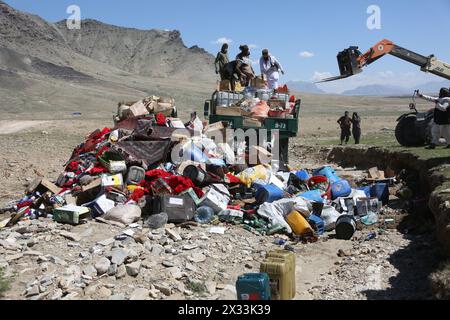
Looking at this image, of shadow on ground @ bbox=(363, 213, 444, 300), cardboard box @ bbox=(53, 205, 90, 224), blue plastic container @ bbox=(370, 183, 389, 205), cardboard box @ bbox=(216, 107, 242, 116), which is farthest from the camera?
cardboard box @ bbox=(216, 107, 242, 116)

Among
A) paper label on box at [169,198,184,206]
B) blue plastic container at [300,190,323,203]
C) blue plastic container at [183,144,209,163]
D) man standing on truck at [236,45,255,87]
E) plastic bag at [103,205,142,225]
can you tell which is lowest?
plastic bag at [103,205,142,225]

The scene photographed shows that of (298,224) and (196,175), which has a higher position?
(196,175)

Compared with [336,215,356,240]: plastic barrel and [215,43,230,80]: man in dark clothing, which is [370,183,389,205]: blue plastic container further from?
[215,43,230,80]: man in dark clothing

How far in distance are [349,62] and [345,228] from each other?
16.4 ft

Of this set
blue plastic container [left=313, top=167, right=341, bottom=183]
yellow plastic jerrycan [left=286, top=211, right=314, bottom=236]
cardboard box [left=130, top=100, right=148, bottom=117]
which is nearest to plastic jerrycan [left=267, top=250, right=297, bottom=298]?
yellow plastic jerrycan [left=286, top=211, right=314, bottom=236]

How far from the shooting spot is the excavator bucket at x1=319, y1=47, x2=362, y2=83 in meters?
11.5

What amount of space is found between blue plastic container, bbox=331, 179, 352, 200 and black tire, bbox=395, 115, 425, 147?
13.5 ft

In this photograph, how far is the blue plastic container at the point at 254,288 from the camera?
191 inches

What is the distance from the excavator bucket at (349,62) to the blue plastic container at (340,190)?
121 inches

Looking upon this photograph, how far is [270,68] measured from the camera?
12.3 meters

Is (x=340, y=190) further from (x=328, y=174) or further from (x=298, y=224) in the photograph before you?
(x=298, y=224)

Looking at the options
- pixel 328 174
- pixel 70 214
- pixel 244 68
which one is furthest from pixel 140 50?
pixel 70 214

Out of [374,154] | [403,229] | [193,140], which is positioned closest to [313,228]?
[403,229]

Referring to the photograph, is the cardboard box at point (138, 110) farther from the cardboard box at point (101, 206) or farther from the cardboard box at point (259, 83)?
the cardboard box at point (101, 206)
